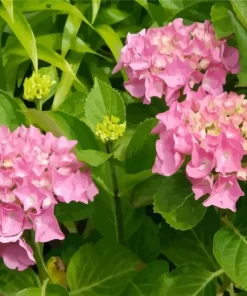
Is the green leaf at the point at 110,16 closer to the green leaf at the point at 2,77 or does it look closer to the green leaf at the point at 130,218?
the green leaf at the point at 2,77

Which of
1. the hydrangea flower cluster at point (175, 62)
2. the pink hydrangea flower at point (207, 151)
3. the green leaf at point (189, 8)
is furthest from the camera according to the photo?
the green leaf at point (189, 8)

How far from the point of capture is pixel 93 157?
51 centimetres

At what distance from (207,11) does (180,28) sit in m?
0.12

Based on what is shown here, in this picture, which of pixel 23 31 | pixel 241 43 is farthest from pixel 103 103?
pixel 23 31

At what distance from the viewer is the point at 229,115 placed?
21.1 inches

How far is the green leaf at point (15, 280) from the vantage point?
569 millimetres

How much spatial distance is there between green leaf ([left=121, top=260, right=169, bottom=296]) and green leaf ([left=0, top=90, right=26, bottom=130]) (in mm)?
178

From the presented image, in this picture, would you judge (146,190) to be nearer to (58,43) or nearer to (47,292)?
(47,292)

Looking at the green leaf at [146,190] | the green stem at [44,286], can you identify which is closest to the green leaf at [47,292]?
the green stem at [44,286]

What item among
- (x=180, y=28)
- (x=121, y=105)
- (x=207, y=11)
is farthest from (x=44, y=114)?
(x=207, y=11)

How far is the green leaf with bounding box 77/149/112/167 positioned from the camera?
1.66 ft

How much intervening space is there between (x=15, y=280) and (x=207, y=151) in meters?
0.22

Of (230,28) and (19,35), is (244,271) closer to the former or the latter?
(230,28)

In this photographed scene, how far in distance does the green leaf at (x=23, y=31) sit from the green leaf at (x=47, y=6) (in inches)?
1.0
